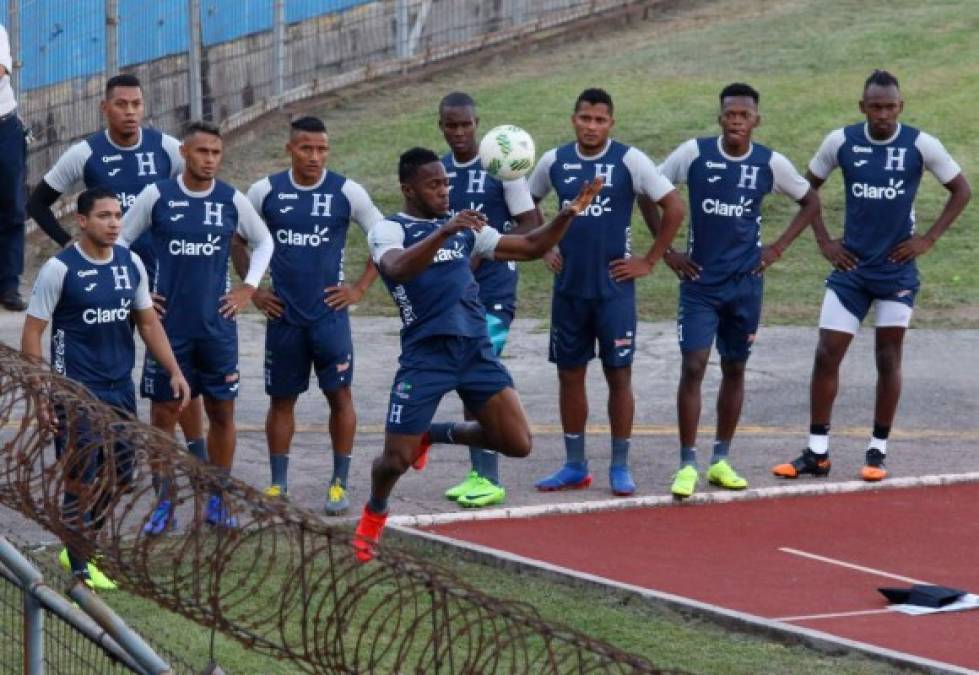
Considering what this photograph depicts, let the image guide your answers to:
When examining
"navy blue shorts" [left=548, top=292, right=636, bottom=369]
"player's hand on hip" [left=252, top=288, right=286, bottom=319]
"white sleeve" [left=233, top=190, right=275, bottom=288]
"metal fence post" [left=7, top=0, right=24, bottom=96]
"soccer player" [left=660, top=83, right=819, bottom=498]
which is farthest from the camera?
"metal fence post" [left=7, top=0, right=24, bottom=96]

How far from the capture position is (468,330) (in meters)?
10.5

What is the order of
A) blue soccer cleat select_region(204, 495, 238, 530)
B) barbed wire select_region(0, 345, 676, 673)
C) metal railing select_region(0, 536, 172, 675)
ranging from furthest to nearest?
blue soccer cleat select_region(204, 495, 238, 530) < metal railing select_region(0, 536, 172, 675) < barbed wire select_region(0, 345, 676, 673)

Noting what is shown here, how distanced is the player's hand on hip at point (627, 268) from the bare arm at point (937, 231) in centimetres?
174

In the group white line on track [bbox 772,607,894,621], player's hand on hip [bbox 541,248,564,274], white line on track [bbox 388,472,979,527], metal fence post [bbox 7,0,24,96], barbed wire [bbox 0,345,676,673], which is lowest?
white line on track [bbox 772,607,894,621]

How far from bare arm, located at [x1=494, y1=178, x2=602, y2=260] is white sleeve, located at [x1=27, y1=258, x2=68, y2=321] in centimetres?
233

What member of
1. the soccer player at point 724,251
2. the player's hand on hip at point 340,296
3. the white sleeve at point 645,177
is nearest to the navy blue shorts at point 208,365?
the player's hand on hip at point 340,296

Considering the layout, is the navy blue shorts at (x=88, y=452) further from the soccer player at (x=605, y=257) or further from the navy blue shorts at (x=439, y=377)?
the soccer player at (x=605, y=257)

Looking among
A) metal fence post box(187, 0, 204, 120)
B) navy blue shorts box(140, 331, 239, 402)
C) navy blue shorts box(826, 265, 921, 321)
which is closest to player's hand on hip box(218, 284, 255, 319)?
navy blue shorts box(140, 331, 239, 402)

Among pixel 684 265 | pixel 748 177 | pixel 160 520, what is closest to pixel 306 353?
pixel 684 265

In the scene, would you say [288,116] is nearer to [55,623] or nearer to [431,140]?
[431,140]

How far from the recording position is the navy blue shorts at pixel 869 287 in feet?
42.5

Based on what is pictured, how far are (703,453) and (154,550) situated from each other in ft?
27.0

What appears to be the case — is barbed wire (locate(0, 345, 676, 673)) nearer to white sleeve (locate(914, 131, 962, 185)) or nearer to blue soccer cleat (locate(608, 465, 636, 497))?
blue soccer cleat (locate(608, 465, 636, 497))

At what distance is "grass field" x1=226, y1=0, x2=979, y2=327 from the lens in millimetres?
19578
